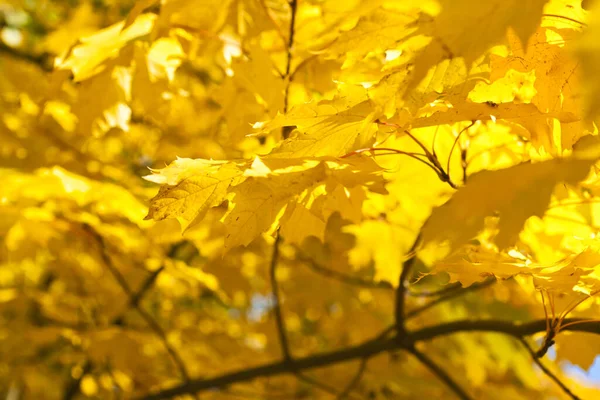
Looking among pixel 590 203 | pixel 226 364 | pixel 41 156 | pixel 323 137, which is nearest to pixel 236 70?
pixel 323 137

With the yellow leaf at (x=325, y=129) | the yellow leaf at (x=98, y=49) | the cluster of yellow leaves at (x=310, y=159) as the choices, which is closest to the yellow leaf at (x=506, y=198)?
the cluster of yellow leaves at (x=310, y=159)

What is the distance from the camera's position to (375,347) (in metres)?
1.41

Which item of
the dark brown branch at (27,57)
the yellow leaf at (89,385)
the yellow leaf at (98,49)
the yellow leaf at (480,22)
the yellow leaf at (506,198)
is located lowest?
the yellow leaf at (89,385)

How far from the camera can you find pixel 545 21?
2.70 feet

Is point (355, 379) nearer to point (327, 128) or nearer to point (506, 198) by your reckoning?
point (327, 128)

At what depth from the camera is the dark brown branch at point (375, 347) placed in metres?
1.06

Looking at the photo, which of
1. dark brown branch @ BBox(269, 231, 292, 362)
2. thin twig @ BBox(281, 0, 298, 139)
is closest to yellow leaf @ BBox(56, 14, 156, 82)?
thin twig @ BBox(281, 0, 298, 139)

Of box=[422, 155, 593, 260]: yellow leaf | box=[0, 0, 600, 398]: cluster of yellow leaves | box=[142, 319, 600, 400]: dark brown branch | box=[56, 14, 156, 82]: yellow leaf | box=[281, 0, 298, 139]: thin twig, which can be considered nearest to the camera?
box=[422, 155, 593, 260]: yellow leaf

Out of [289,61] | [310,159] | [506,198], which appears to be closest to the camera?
[506,198]

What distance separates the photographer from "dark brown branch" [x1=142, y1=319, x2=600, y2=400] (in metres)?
1.06

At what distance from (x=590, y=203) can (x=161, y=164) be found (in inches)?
69.8

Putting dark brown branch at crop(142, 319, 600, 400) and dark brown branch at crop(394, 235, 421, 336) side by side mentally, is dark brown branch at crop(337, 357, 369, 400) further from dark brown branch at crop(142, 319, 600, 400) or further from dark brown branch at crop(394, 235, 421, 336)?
dark brown branch at crop(394, 235, 421, 336)

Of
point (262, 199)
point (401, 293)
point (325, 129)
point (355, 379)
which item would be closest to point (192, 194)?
point (262, 199)

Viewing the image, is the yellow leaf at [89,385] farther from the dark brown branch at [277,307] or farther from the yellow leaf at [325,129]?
the yellow leaf at [325,129]
